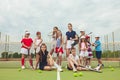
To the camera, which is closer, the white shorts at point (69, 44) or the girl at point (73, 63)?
the girl at point (73, 63)

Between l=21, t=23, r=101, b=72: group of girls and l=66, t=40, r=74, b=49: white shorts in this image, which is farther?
l=66, t=40, r=74, b=49: white shorts

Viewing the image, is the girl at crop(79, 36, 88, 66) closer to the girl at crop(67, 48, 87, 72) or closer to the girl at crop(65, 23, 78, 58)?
the girl at crop(65, 23, 78, 58)

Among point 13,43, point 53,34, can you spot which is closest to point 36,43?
point 53,34

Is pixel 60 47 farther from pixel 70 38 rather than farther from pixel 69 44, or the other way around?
pixel 70 38

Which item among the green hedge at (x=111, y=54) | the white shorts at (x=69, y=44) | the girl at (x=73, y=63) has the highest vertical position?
the white shorts at (x=69, y=44)

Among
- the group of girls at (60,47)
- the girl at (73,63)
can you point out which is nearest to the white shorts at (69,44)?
the group of girls at (60,47)

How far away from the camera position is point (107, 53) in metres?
24.7

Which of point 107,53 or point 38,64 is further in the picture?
point 107,53

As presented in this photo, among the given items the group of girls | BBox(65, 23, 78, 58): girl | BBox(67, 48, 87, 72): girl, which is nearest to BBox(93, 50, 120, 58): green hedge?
the group of girls

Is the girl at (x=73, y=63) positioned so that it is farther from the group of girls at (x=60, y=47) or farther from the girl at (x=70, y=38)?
the girl at (x=70, y=38)

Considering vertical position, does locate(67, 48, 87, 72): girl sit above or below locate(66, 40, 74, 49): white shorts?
below

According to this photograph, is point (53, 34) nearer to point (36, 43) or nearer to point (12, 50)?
point (36, 43)

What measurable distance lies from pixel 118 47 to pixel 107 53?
4.46ft

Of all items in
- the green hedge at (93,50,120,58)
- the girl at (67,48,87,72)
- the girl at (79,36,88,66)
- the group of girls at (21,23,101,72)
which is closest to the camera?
the girl at (67,48,87,72)
